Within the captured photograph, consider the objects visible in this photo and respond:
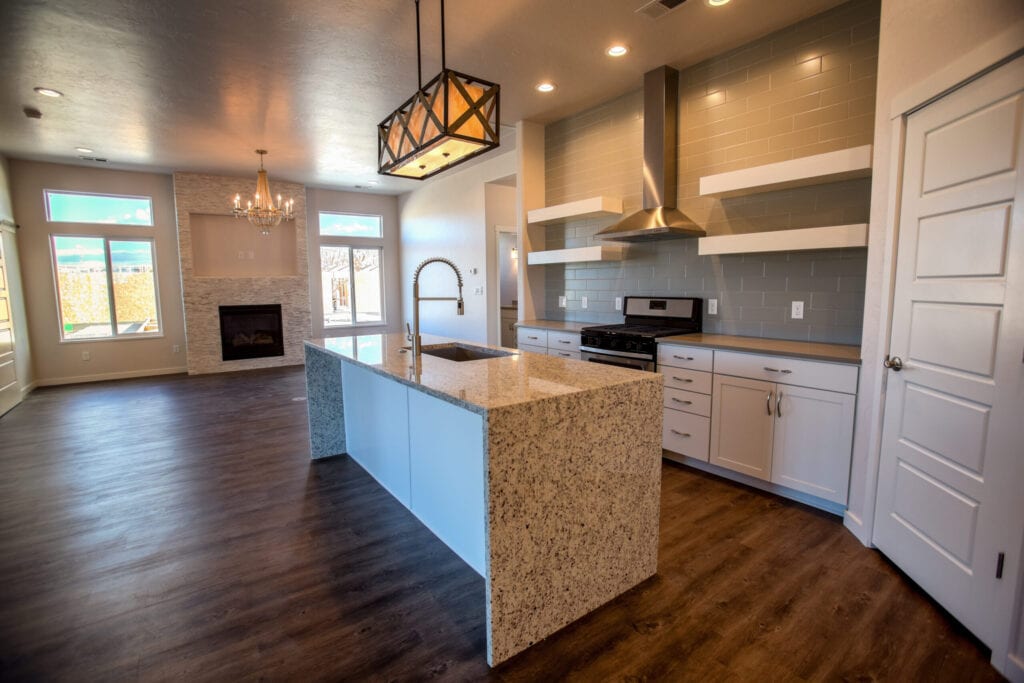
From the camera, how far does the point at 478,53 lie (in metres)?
3.28

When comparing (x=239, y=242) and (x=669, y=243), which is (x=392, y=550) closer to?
(x=669, y=243)

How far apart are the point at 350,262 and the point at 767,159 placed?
702 cm

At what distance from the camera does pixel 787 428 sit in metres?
2.68

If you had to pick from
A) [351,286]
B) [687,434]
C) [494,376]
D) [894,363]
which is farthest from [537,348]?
[351,286]

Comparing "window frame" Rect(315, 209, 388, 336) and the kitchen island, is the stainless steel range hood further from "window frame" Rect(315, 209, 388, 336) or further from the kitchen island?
"window frame" Rect(315, 209, 388, 336)

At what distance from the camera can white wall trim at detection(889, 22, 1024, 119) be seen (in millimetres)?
1524

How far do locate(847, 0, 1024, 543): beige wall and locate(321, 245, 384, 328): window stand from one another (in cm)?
770

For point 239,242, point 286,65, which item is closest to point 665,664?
point 286,65

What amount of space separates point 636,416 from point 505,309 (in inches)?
221

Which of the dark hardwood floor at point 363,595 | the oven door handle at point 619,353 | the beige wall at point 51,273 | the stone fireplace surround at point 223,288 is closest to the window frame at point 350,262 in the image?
the stone fireplace surround at point 223,288

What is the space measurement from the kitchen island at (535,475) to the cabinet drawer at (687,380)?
48.2 inches

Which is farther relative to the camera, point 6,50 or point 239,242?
point 239,242

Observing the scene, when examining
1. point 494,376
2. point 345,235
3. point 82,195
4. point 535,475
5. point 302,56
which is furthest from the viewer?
point 345,235

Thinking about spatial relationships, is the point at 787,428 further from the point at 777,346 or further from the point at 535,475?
the point at 535,475
